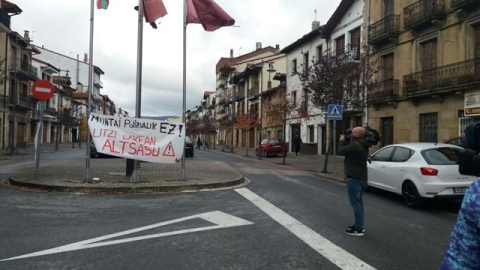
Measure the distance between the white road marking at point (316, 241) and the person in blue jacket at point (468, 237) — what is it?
286 cm

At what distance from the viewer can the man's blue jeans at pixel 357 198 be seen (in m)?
5.89

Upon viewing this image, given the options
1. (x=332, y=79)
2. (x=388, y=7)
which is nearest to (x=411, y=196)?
(x=332, y=79)

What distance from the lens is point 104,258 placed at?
4520 millimetres

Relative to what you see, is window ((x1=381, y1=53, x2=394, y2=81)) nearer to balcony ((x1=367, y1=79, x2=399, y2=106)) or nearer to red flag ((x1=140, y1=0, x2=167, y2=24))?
balcony ((x1=367, y1=79, x2=399, y2=106))

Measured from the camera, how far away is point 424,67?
20188 mm

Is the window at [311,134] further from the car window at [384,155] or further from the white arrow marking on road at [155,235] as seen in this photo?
the white arrow marking on road at [155,235]

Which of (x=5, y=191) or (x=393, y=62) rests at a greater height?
(x=393, y=62)

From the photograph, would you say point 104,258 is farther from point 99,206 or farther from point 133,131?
point 133,131

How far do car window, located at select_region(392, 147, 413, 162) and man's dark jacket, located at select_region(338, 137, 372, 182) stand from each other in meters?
3.61

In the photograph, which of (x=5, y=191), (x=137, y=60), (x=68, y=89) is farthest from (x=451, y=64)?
(x=68, y=89)

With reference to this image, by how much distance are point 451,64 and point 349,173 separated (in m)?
14.5

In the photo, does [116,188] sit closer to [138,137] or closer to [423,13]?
[138,137]

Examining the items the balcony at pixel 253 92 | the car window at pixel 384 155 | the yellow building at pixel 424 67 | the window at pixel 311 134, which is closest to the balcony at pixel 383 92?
the yellow building at pixel 424 67

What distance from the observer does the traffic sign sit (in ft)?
37.2
